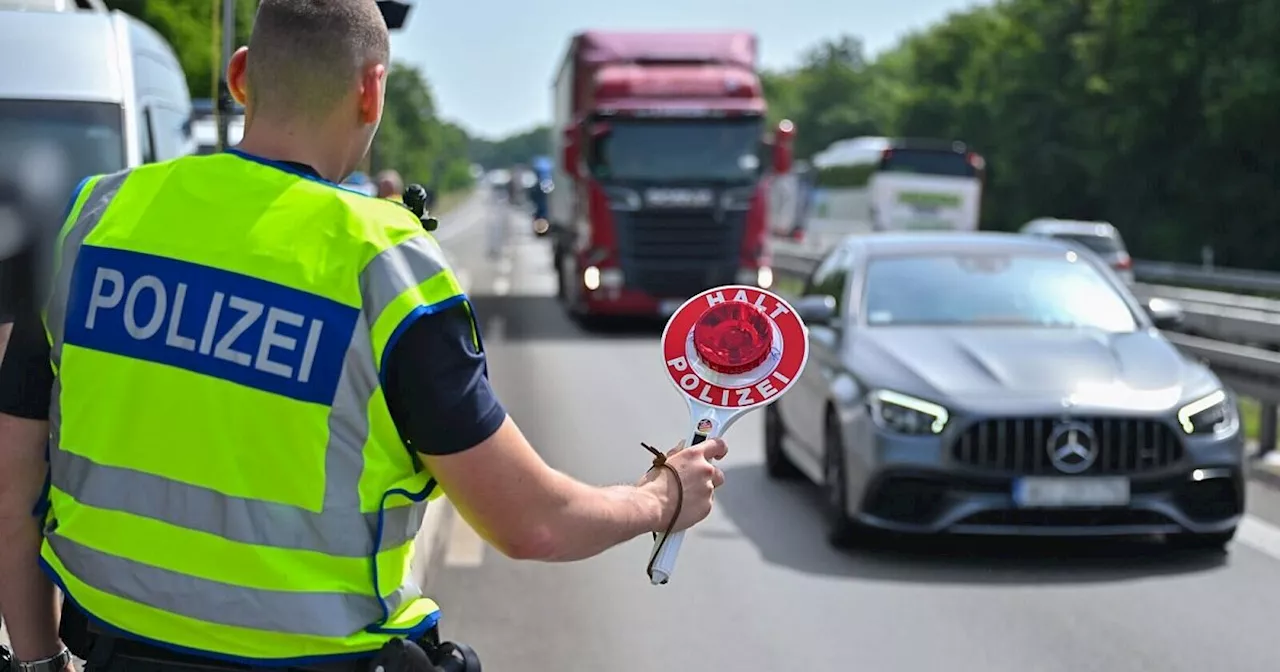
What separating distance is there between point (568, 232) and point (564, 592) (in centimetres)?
1776

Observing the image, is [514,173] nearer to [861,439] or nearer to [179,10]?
[179,10]

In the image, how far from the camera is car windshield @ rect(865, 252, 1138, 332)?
9.36 metres

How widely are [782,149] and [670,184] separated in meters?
1.60

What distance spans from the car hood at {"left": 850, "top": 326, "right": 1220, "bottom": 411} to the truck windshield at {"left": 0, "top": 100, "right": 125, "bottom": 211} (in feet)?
12.3

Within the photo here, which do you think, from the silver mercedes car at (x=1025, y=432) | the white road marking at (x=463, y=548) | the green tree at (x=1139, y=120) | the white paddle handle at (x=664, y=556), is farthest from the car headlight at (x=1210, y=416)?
the green tree at (x=1139, y=120)

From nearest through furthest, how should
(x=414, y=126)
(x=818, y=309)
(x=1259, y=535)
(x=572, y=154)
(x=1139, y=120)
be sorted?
(x=1259, y=535), (x=818, y=309), (x=572, y=154), (x=1139, y=120), (x=414, y=126)

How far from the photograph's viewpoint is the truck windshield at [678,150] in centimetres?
2220

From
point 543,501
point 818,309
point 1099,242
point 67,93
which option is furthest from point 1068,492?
point 1099,242

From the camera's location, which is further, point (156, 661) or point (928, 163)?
point (928, 163)

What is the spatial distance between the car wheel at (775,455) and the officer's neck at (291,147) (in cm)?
832

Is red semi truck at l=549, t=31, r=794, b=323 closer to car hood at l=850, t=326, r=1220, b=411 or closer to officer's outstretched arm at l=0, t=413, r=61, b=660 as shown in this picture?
car hood at l=850, t=326, r=1220, b=411

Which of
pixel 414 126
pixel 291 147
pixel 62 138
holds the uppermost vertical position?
pixel 291 147

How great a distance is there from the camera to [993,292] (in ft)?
31.4

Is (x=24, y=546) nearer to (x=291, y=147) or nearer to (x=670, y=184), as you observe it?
(x=291, y=147)
